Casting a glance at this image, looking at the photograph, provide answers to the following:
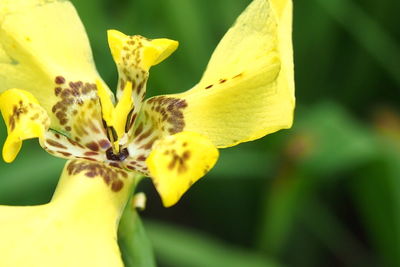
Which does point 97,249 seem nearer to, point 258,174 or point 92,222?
point 92,222

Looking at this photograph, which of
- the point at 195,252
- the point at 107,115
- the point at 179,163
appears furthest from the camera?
the point at 195,252

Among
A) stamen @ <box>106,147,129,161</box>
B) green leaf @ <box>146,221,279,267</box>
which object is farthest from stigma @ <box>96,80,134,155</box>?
green leaf @ <box>146,221,279,267</box>

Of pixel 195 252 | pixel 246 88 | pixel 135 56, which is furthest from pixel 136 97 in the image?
pixel 195 252

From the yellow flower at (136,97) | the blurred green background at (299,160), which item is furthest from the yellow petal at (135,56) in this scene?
the blurred green background at (299,160)

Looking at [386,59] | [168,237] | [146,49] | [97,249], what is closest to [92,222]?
[97,249]

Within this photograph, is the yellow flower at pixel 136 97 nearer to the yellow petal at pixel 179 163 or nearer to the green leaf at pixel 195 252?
the yellow petal at pixel 179 163

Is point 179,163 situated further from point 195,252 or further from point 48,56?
point 195,252

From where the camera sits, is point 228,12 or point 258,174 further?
point 228,12
